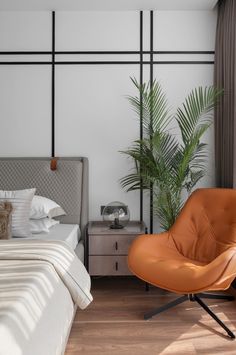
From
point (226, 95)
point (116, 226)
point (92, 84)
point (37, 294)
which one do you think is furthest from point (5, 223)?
point (226, 95)

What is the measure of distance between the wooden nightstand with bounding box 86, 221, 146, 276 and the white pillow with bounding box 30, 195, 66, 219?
1.27ft

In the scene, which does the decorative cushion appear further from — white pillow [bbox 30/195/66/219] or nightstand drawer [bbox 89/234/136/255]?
nightstand drawer [bbox 89/234/136/255]

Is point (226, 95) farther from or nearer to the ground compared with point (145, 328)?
farther from the ground

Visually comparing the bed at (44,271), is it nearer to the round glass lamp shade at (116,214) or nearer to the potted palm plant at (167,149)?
the round glass lamp shade at (116,214)

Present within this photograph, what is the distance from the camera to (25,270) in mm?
1852

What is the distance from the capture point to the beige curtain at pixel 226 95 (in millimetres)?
3260

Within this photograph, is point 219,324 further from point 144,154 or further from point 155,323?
point 144,154

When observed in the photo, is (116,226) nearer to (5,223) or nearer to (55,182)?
(55,182)

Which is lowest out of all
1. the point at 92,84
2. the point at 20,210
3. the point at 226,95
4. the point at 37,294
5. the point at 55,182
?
the point at 37,294

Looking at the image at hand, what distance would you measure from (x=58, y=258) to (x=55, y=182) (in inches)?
59.2

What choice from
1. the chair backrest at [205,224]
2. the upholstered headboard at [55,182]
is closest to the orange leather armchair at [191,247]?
the chair backrest at [205,224]

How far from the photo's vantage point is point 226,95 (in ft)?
11.2

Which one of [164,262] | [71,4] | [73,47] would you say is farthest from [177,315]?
[71,4]

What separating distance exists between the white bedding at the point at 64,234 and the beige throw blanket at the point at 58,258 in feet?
1.50
